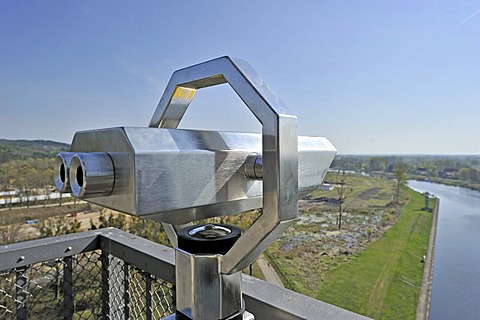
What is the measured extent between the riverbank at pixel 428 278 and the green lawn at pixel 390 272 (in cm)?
2

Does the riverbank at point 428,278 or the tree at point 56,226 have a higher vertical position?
the tree at point 56,226

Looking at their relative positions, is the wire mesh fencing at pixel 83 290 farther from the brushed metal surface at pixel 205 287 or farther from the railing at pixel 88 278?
the brushed metal surface at pixel 205 287

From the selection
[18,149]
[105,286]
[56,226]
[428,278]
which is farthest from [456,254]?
[18,149]

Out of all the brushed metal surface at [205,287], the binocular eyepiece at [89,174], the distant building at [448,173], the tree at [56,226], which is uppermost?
the binocular eyepiece at [89,174]

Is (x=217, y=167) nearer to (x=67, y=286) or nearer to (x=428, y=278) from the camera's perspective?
(x=67, y=286)

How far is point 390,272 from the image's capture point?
1.67m

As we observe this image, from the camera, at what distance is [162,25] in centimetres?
176

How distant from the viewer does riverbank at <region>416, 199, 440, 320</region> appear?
1.27 meters

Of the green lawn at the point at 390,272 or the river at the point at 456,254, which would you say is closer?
the river at the point at 456,254

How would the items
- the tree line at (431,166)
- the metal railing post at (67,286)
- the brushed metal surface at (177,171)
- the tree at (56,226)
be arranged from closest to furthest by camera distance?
the brushed metal surface at (177,171) < the metal railing post at (67,286) < the tree at (56,226) < the tree line at (431,166)

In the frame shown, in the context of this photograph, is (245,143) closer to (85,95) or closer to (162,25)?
(162,25)

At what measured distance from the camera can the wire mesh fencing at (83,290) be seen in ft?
2.89

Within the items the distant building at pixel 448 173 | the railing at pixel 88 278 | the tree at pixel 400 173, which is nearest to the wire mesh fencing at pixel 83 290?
the railing at pixel 88 278

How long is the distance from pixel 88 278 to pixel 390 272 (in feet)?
4.79
